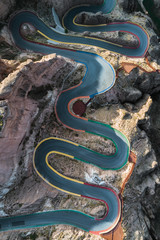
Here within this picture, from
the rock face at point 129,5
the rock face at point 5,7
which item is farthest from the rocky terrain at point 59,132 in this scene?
the rock face at point 129,5

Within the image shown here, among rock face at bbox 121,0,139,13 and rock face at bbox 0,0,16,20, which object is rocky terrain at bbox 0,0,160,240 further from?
rock face at bbox 121,0,139,13

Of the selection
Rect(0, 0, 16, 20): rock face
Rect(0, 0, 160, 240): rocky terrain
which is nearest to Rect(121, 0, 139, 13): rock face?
Rect(0, 0, 160, 240): rocky terrain

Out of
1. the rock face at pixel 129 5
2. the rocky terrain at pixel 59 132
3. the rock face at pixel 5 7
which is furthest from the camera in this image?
the rock face at pixel 129 5

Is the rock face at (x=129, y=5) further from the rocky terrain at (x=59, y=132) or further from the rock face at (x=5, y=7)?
the rock face at (x=5, y=7)

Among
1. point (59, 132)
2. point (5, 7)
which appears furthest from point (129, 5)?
point (59, 132)

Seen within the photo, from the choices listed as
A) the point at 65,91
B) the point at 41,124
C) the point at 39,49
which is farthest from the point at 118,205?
the point at 39,49

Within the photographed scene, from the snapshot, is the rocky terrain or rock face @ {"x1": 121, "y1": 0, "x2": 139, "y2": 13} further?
rock face @ {"x1": 121, "y1": 0, "x2": 139, "y2": 13}

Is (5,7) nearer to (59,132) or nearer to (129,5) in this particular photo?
(59,132)

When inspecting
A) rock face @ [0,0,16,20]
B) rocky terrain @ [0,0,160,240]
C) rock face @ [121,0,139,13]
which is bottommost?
rocky terrain @ [0,0,160,240]

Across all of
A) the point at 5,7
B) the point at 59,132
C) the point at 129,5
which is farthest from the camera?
the point at 129,5
